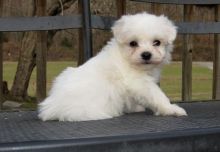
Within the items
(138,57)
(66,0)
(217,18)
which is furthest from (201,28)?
(66,0)

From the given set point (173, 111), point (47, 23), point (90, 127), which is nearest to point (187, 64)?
point (47, 23)

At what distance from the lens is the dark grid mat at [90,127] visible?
83.1 inches

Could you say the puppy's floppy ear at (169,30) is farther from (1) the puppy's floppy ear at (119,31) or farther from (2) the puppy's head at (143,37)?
(1) the puppy's floppy ear at (119,31)

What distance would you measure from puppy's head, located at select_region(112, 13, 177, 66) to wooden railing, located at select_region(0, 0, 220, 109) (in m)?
0.53

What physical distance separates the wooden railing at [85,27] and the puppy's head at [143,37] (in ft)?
1.75

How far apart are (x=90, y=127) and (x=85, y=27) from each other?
176 centimetres

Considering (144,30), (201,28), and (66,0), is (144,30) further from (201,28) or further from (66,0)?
(66,0)

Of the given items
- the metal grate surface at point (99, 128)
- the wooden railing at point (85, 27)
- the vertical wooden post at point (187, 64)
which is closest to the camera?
the metal grate surface at point (99, 128)

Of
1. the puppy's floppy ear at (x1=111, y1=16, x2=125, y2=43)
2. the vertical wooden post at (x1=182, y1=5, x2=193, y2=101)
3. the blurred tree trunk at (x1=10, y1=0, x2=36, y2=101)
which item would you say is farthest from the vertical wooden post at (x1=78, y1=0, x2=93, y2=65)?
the blurred tree trunk at (x1=10, y1=0, x2=36, y2=101)

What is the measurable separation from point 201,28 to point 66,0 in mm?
5111

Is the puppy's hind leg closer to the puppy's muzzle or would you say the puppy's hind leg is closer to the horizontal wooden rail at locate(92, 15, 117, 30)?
the puppy's muzzle

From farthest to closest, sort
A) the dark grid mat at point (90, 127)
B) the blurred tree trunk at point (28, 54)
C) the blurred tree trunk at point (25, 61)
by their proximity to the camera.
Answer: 1. the blurred tree trunk at point (25, 61)
2. the blurred tree trunk at point (28, 54)
3. the dark grid mat at point (90, 127)

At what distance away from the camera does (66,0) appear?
9.80 meters

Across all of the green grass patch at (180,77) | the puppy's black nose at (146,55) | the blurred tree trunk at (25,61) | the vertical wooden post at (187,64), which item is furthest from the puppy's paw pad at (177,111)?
the green grass patch at (180,77)
